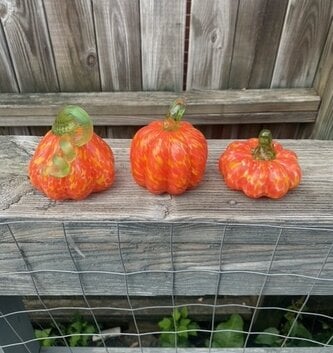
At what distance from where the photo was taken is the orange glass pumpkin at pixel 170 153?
881 millimetres

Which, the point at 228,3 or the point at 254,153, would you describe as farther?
the point at 228,3

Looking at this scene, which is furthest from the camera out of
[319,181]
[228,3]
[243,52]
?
[243,52]

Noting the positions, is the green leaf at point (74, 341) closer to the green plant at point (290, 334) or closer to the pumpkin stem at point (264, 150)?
the green plant at point (290, 334)

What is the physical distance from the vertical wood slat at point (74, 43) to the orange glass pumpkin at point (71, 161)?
29.4 inches

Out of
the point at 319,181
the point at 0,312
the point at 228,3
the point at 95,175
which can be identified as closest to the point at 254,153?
the point at 319,181

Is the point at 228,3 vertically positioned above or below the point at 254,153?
above

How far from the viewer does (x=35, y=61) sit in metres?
1.59

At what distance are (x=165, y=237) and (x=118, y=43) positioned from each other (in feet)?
2.92

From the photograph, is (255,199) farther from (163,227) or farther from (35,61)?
(35,61)

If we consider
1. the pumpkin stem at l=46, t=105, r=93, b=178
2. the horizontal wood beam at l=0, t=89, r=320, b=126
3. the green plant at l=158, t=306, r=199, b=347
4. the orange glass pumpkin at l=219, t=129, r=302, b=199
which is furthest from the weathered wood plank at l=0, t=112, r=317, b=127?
the green plant at l=158, t=306, r=199, b=347

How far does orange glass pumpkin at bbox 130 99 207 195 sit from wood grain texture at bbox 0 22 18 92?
929 mm

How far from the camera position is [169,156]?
2.89 feet

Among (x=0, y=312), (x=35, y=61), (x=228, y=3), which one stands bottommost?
(x=0, y=312)

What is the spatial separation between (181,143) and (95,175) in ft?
0.71
